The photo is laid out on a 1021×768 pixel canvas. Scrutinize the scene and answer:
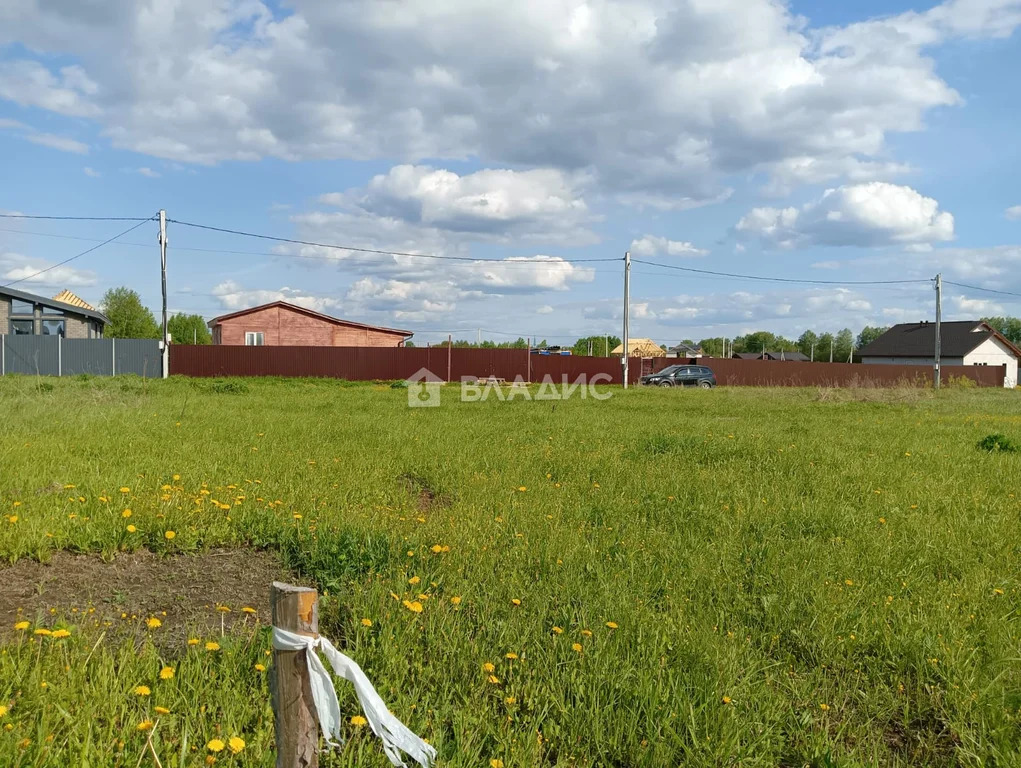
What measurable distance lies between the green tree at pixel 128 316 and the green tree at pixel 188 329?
1441 centimetres

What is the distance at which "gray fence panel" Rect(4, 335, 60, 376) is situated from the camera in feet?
86.7

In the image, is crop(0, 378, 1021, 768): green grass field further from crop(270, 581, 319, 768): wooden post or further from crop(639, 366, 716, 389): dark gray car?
crop(639, 366, 716, 389): dark gray car

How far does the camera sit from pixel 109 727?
2.26 m

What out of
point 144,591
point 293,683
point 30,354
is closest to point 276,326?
point 30,354

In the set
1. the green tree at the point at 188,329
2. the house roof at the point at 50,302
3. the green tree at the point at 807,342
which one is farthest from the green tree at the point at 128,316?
the green tree at the point at 807,342

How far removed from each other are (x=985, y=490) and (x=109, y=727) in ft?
24.4

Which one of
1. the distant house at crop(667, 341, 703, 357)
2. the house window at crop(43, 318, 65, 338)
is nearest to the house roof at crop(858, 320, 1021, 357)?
the distant house at crop(667, 341, 703, 357)

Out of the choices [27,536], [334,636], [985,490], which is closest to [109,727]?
[334,636]

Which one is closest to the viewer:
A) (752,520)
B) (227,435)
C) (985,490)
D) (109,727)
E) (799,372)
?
(109,727)

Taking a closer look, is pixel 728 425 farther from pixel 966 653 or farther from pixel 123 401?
pixel 123 401

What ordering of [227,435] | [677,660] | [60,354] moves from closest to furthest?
[677,660], [227,435], [60,354]

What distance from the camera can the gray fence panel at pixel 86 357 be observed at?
27.6m

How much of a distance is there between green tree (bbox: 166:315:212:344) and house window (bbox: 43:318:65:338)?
48.7m

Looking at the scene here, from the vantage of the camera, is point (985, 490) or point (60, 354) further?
point (60, 354)
